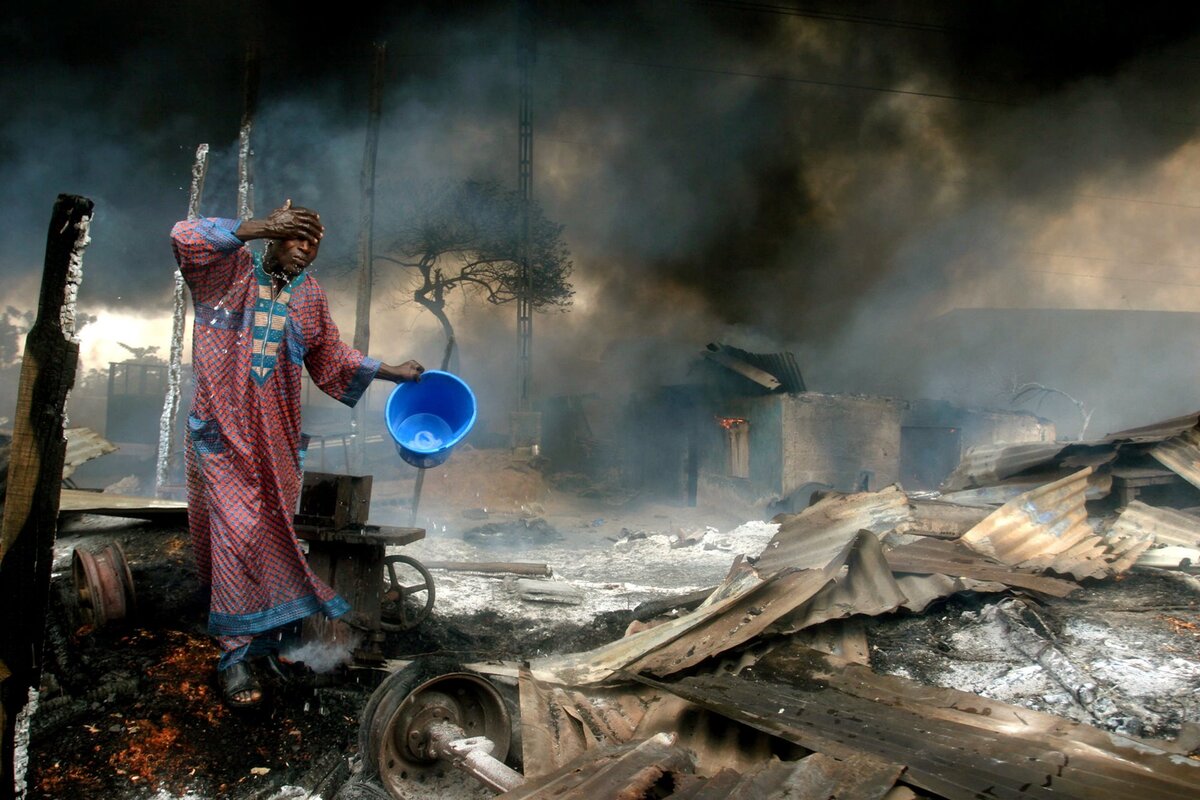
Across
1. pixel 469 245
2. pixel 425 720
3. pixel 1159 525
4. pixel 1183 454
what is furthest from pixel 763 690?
pixel 469 245

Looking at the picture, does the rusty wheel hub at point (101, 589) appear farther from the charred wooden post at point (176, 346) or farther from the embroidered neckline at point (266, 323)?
the charred wooden post at point (176, 346)

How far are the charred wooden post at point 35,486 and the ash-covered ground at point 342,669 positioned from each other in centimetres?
124

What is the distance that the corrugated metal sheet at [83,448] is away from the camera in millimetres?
5512

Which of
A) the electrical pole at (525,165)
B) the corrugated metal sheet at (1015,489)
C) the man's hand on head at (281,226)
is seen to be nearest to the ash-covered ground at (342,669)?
the corrugated metal sheet at (1015,489)

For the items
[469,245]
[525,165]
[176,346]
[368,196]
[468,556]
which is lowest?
[468,556]

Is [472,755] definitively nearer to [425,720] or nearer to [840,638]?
[425,720]

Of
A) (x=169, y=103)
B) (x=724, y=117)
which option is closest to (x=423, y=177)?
(x=169, y=103)

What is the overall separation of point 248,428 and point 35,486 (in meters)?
1.55

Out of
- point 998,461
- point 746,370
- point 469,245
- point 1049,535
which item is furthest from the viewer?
Result: point 469,245

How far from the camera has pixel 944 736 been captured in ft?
7.23

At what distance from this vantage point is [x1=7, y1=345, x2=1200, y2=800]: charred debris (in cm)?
202

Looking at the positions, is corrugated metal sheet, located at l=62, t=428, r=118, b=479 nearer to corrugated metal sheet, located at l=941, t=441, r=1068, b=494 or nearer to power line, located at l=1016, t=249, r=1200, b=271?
corrugated metal sheet, located at l=941, t=441, r=1068, b=494

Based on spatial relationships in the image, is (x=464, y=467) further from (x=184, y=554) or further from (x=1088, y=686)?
(x=1088, y=686)

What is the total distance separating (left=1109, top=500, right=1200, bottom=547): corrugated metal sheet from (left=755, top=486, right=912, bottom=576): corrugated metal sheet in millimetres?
1346
